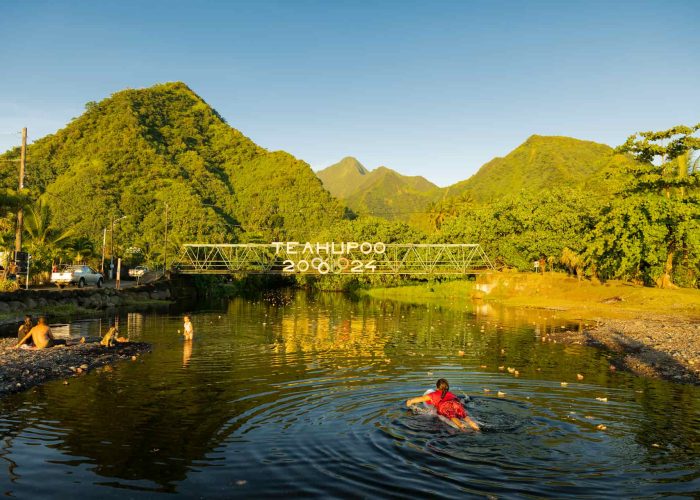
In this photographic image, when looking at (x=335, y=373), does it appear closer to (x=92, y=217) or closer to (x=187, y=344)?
(x=187, y=344)

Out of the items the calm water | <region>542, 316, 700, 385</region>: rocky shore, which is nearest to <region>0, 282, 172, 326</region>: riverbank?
the calm water

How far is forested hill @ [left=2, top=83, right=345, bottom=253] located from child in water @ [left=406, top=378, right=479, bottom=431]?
85845 millimetres

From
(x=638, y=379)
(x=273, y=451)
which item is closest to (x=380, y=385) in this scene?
(x=273, y=451)

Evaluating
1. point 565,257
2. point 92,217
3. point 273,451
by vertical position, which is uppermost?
point 92,217

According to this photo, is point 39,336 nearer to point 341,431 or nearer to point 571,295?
point 341,431

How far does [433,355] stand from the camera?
28.3 meters

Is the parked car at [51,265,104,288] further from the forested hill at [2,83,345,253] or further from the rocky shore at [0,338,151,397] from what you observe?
the forested hill at [2,83,345,253]

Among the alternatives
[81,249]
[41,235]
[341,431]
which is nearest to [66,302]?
[41,235]

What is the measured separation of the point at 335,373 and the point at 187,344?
36.3ft

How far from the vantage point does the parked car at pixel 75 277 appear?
53.2 metres

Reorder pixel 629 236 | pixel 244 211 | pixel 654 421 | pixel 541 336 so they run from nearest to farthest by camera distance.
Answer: pixel 654 421 < pixel 541 336 < pixel 629 236 < pixel 244 211

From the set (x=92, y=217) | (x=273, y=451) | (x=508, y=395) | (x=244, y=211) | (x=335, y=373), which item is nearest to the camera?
(x=273, y=451)

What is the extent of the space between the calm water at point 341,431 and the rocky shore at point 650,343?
4.78 feet

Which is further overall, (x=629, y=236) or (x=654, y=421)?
(x=629, y=236)
